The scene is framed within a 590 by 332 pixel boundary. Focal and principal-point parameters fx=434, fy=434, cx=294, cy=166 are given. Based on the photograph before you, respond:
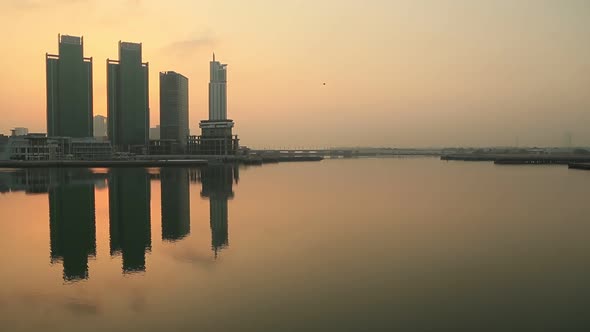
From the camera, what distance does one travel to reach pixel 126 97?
15688 centimetres

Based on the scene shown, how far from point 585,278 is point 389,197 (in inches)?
831

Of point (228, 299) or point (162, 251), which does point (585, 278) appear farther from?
point (162, 251)

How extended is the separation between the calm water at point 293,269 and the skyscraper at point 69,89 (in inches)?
5071

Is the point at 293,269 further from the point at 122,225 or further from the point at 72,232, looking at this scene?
the point at 72,232

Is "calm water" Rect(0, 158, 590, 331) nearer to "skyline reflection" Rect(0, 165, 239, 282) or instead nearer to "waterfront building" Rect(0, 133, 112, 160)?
"skyline reflection" Rect(0, 165, 239, 282)

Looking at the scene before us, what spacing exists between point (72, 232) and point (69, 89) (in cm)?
14043

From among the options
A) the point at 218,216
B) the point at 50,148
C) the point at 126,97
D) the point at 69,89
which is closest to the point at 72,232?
the point at 218,216

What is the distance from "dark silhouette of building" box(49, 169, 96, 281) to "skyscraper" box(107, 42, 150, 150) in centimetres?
13249

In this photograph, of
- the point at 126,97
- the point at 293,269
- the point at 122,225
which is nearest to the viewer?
the point at 293,269

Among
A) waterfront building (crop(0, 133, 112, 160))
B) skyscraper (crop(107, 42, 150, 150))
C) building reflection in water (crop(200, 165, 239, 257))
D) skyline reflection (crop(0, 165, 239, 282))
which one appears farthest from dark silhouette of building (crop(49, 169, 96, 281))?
skyscraper (crop(107, 42, 150, 150))

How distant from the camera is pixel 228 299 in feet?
33.9

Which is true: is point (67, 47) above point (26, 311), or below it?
above

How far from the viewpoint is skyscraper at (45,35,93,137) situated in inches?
5468

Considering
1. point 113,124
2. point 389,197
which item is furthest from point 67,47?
point 389,197
